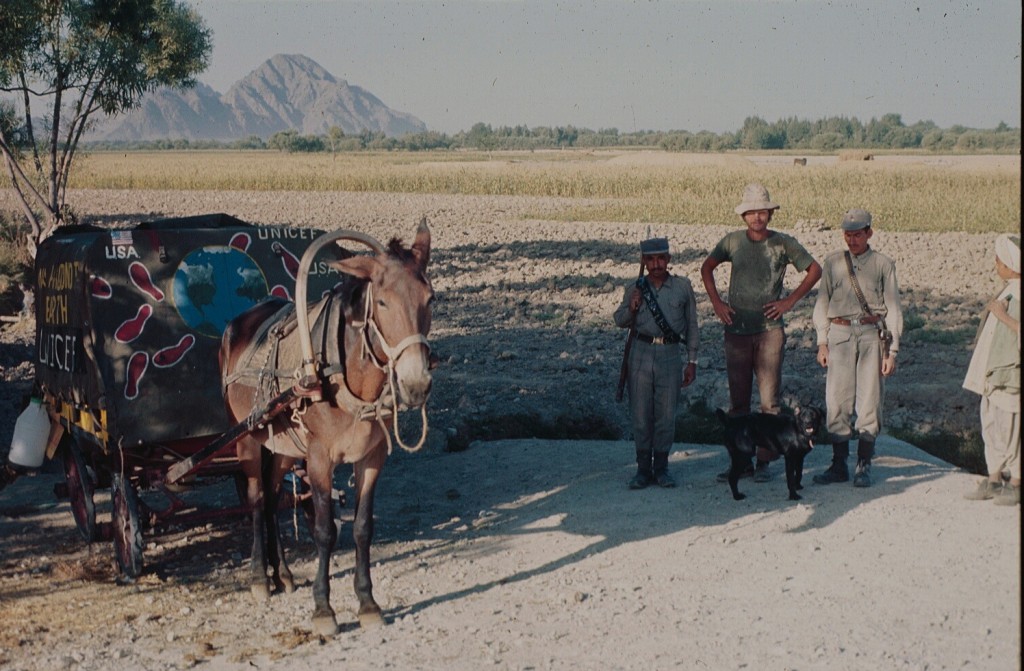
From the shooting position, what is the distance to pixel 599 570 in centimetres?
756

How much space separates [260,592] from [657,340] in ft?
11.8

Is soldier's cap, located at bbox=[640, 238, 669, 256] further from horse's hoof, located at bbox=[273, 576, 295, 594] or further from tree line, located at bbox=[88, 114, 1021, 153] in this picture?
tree line, located at bbox=[88, 114, 1021, 153]

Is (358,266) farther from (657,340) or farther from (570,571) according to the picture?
(657,340)

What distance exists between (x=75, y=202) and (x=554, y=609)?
44637 millimetres

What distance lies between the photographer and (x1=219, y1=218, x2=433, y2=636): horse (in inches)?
235

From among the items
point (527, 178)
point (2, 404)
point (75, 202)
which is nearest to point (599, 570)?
point (2, 404)

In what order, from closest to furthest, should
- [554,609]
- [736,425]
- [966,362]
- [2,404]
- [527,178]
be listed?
[554,609]
[736,425]
[2,404]
[966,362]
[527,178]

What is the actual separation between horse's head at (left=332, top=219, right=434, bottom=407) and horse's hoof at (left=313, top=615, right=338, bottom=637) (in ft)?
4.96

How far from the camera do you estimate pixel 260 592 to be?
7.40 m

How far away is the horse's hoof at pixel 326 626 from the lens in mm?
6672

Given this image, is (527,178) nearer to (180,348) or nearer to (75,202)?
(75,202)

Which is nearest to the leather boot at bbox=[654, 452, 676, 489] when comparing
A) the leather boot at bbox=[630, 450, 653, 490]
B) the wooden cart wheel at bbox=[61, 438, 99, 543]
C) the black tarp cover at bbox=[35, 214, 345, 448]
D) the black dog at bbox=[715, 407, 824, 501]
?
the leather boot at bbox=[630, 450, 653, 490]

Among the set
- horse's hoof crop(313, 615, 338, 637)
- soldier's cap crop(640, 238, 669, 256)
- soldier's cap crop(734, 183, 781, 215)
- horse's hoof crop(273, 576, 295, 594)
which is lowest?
horse's hoof crop(273, 576, 295, 594)

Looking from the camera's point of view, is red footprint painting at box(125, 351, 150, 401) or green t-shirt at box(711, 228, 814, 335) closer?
red footprint painting at box(125, 351, 150, 401)
